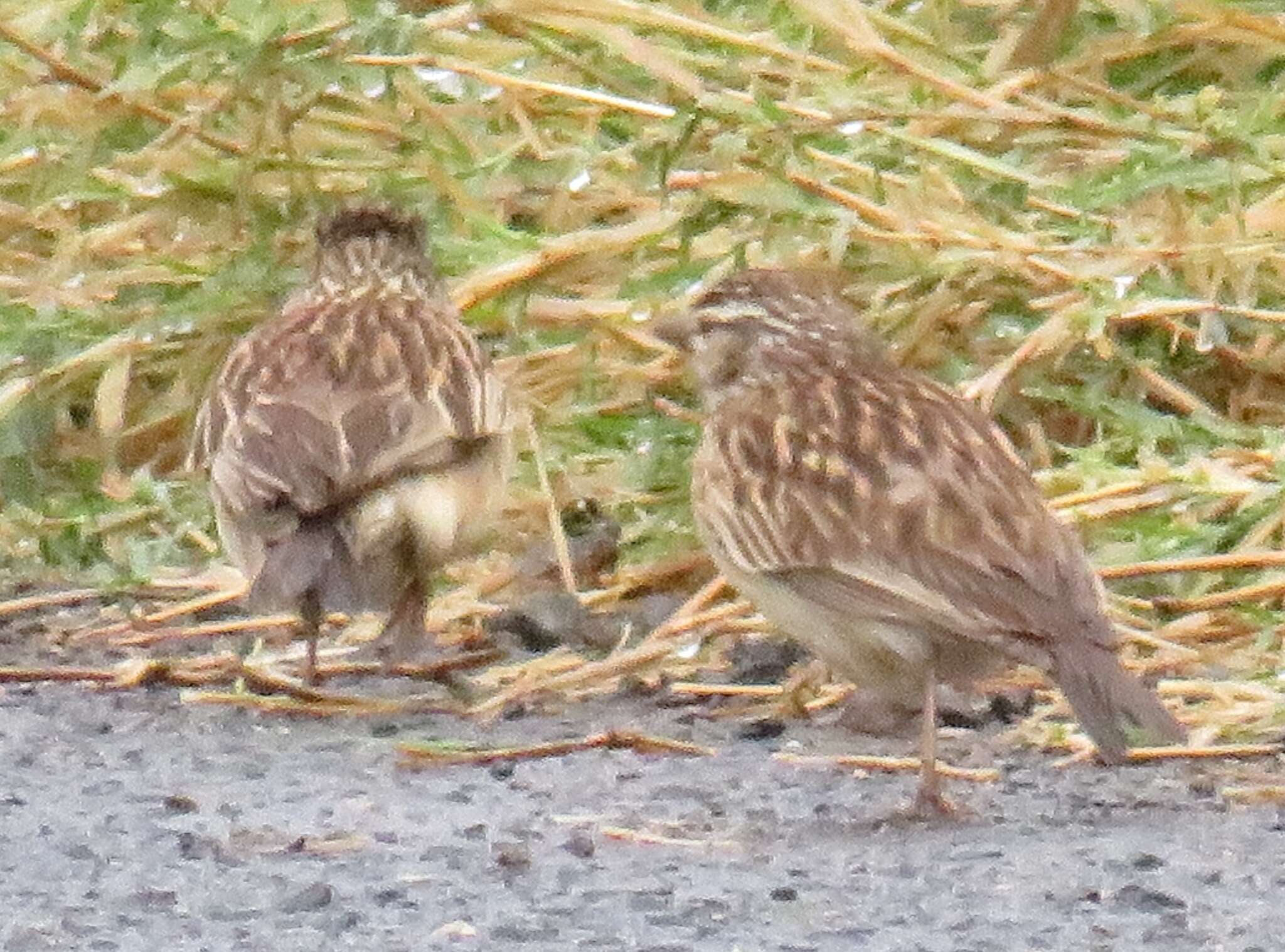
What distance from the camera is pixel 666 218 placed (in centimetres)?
809

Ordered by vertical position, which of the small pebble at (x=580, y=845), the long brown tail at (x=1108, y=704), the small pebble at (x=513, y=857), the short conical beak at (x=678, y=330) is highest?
the short conical beak at (x=678, y=330)

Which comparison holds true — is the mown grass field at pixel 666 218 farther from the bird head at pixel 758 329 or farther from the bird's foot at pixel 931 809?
the bird's foot at pixel 931 809

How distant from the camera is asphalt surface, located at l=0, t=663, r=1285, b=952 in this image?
4832 millimetres

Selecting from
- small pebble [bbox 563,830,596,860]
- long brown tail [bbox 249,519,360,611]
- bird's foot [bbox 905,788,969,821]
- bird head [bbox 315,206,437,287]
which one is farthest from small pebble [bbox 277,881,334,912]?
bird head [bbox 315,206,437,287]

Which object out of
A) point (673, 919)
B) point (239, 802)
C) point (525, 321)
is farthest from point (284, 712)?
point (673, 919)

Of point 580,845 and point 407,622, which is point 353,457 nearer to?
point 407,622

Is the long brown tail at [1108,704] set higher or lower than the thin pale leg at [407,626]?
higher

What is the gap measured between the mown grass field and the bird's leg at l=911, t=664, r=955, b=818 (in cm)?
110

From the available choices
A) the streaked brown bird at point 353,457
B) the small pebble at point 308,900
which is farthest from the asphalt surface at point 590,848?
the streaked brown bird at point 353,457

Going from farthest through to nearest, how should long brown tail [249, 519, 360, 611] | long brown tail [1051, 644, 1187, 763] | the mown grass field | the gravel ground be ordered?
the mown grass field < long brown tail [249, 519, 360, 611] < long brown tail [1051, 644, 1187, 763] < the gravel ground

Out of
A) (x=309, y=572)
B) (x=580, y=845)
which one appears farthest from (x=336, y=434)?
(x=580, y=845)

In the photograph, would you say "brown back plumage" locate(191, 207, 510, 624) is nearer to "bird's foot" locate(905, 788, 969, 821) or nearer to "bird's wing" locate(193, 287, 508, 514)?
"bird's wing" locate(193, 287, 508, 514)

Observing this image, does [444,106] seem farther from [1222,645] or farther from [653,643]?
[1222,645]

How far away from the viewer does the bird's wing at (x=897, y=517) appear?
568 centimetres
